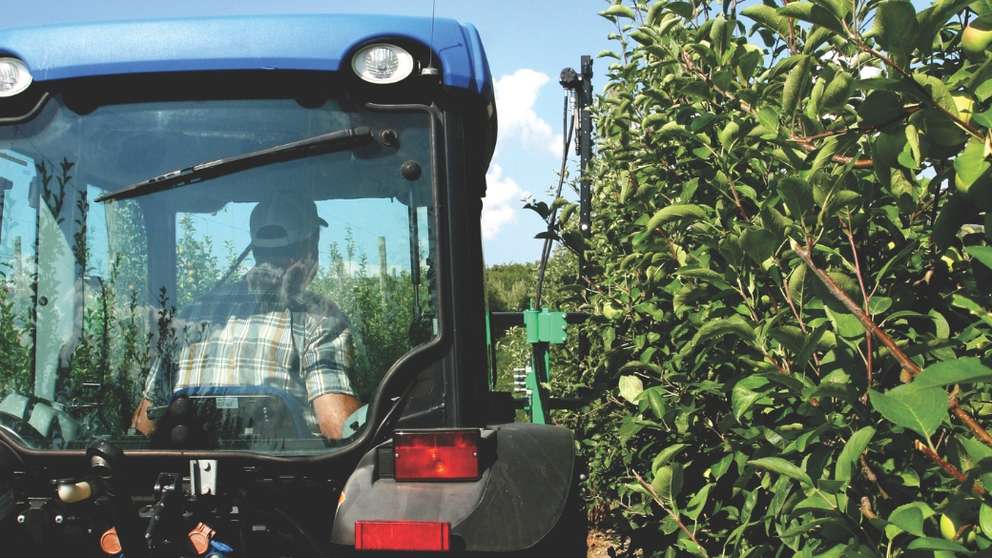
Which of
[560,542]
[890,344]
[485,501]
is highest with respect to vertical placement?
[890,344]

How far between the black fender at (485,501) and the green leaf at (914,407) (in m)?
1.47

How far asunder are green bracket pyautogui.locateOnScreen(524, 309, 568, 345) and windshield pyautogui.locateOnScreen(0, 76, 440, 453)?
1551mm

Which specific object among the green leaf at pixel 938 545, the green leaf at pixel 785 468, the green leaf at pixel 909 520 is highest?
the green leaf at pixel 785 468

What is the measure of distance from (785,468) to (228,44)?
6.67ft

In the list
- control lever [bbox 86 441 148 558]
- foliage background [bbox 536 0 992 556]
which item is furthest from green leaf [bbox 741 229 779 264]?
control lever [bbox 86 441 148 558]

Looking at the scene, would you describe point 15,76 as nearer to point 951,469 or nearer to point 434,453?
point 434,453

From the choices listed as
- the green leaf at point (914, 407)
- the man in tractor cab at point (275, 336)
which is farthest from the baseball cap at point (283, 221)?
the green leaf at point (914, 407)

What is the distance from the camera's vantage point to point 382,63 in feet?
8.58

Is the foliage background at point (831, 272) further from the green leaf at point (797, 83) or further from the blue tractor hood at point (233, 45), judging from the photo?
the blue tractor hood at point (233, 45)

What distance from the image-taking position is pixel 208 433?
8.51 ft

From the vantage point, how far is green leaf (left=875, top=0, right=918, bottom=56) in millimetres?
1034

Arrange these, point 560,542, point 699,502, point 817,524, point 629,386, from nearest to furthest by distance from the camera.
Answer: point 817,524, point 699,502, point 629,386, point 560,542

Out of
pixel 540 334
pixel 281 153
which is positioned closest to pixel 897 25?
pixel 281 153

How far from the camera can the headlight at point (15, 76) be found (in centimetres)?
268
